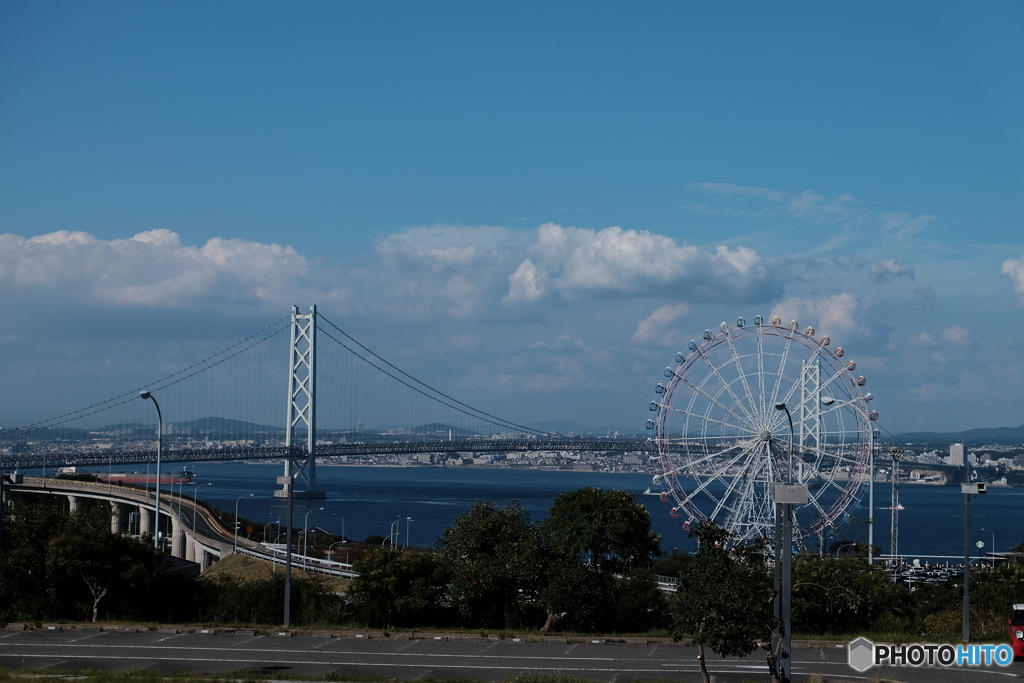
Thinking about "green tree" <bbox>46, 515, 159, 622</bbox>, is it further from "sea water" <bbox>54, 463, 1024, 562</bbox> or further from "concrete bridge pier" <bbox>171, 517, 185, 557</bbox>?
"sea water" <bbox>54, 463, 1024, 562</bbox>

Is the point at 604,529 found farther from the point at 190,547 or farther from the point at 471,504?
the point at 471,504

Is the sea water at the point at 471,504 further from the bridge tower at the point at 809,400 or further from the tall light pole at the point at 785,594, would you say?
the tall light pole at the point at 785,594

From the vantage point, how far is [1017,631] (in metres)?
15.1

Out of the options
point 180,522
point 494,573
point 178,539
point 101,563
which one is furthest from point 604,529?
point 178,539

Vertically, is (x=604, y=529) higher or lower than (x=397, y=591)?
higher

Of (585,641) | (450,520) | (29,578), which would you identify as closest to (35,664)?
(29,578)

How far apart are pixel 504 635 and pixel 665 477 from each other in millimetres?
15521

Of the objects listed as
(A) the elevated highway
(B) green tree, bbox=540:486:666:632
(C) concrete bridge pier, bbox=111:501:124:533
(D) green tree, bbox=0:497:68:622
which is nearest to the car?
(B) green tree, bbox=540:486:666:632

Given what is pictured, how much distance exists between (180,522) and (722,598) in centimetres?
4630

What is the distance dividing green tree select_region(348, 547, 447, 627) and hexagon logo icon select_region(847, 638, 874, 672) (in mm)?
7876

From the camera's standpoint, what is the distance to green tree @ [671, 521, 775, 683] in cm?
1147

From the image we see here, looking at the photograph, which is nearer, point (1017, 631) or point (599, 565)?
point (1017, 631)

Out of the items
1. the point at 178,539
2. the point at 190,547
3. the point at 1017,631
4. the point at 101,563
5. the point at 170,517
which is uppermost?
the point at 101,563

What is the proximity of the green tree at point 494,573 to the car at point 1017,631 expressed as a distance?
26.5 ft
